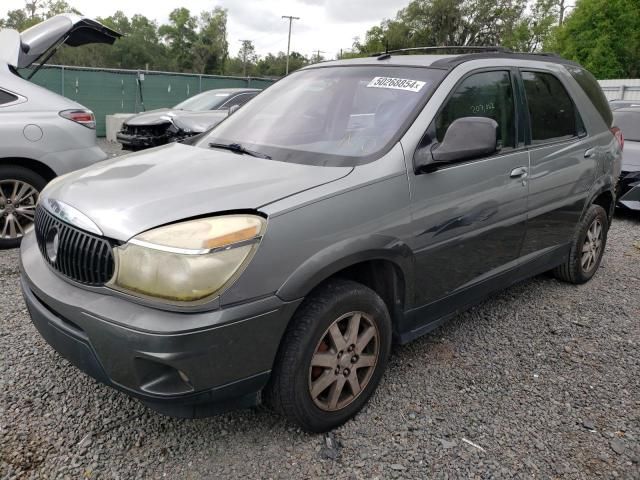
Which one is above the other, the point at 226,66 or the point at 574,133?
the point at 226,66

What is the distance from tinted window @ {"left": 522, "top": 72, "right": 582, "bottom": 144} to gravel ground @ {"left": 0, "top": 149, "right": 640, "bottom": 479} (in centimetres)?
136

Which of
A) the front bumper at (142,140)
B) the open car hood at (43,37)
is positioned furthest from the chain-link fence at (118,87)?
the open car hood at (43,37)

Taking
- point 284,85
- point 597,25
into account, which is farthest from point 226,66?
point 284,85

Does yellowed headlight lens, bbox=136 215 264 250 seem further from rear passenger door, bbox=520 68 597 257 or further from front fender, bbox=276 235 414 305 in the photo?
rear passenger door, bbox=520 68 597 257

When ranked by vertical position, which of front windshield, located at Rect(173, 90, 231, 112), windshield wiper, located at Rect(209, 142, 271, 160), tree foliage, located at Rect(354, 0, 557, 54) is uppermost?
tree foliage, located at Rect(354, 0, 557, 54)

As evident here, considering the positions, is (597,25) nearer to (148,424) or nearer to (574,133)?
(574,133)

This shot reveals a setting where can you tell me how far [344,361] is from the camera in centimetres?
237

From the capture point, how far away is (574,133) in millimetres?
3754

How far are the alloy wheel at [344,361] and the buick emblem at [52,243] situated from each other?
1173 millimetres

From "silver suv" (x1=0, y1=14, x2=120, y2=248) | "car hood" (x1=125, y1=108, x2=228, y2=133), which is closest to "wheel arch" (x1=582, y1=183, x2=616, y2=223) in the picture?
"silver suv" (x1=0, y1=14, x2=120, y2=248)

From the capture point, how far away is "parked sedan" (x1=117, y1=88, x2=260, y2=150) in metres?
9.34

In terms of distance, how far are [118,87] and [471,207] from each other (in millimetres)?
16523

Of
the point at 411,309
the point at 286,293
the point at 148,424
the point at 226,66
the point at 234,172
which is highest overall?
the point at 226,66

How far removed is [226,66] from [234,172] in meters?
80.8
